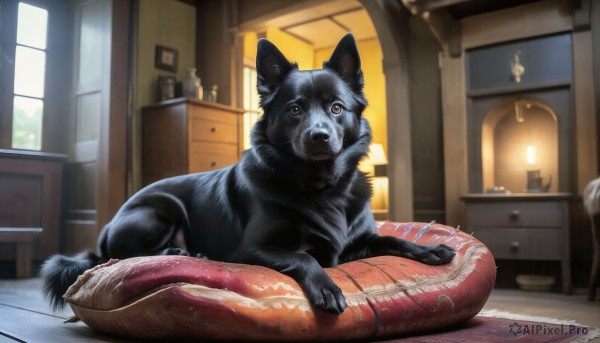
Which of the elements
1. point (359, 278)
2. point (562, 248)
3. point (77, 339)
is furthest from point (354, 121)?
point (562, 248)

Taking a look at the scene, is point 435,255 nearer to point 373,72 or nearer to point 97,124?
point 97,124

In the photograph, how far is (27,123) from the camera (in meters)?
4.19

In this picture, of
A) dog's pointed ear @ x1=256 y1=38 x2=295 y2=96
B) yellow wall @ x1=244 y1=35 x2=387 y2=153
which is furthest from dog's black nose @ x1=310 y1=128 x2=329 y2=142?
yellow wall @ x1=244 y1=35 x2=387 y2=153

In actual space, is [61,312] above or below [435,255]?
below

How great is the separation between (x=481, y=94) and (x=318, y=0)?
150cm

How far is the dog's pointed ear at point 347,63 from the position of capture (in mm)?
1660

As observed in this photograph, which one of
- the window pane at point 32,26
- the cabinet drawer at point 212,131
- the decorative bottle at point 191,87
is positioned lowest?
the cabinet drawer at point 212,131

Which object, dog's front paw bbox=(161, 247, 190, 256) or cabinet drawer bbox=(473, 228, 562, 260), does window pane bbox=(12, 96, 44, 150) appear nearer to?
dog's front paw bbox=(161, 247, 190, 256)

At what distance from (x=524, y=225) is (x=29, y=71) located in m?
3.79

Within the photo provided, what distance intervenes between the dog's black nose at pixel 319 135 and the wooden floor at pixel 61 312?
0.75m

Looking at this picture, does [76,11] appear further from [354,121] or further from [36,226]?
[354,121]

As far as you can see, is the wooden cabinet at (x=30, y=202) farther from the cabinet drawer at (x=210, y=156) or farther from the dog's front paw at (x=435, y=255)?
the dog's front paw at (x=435, y=255)

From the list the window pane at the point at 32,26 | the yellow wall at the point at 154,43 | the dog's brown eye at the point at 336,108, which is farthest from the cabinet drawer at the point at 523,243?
the window pane at the point at 32,26

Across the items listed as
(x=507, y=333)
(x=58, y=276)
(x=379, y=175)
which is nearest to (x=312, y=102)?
(x=507, y=333)
